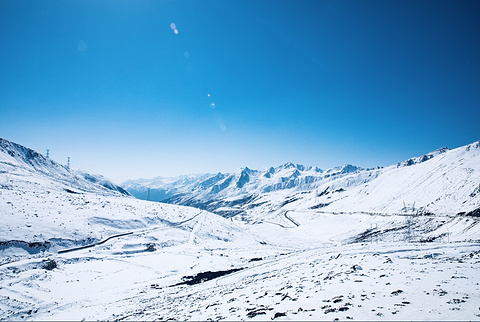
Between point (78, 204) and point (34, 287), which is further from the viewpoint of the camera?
point (78, 204)

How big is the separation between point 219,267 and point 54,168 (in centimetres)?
17137

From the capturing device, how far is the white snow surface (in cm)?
1173

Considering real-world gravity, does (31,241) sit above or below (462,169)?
below

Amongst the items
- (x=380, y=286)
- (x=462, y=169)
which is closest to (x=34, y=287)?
(x=380, y=286)

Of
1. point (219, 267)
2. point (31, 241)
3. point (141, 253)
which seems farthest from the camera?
point (141, 253)

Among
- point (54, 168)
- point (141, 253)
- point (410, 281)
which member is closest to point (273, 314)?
point (410, 281)

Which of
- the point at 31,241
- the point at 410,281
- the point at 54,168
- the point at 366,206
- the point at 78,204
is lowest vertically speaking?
the point at 31,241

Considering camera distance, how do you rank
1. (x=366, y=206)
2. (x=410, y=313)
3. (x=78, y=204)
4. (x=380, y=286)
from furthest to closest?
1. (x=366, y=206)
2. (x=78, y=204)
3. (x=380, y=286)
4. (x=410, y=313)

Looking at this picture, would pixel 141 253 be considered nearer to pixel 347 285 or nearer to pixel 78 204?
pixel 78 204

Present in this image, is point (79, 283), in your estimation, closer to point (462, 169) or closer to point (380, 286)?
point (380, 286)

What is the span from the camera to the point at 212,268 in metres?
34.1

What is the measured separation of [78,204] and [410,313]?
71588 millimetres

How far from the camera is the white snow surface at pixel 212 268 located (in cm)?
1173

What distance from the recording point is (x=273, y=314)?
11.0 metres
